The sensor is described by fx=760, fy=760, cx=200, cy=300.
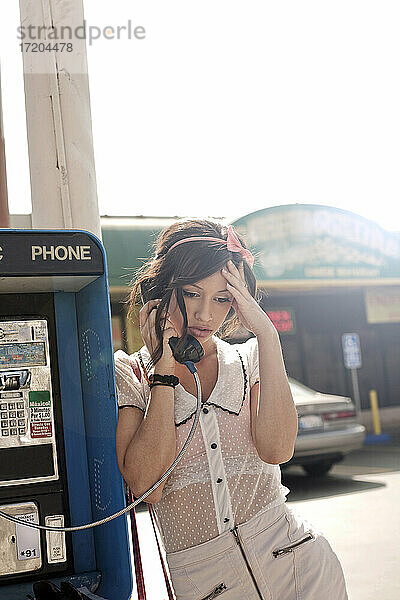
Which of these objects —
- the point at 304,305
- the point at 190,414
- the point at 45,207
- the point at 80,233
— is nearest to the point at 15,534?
the point at 190,414

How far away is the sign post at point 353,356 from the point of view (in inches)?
364

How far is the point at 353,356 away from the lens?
365 inches

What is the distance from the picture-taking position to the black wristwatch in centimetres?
165

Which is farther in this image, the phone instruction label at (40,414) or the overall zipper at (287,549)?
the phone instruction label at (40,414)

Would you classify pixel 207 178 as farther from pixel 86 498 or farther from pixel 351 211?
pixel 351 211

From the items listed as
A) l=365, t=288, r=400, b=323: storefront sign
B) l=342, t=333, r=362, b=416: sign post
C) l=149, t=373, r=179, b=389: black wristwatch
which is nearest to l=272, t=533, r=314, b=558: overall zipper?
l=149, t=373, r=179, b=389: black wristwatch

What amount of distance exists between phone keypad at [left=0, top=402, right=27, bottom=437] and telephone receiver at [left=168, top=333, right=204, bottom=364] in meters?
0.39

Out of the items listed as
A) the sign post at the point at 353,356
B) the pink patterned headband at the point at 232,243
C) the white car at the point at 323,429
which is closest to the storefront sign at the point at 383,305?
the sign post at the point at 353,356

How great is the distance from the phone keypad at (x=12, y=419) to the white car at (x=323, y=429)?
3.97 metres

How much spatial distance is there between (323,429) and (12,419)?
422 cm

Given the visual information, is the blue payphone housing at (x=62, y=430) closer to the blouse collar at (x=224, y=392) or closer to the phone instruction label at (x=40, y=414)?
the phone instruction label at (x=40, y=414)

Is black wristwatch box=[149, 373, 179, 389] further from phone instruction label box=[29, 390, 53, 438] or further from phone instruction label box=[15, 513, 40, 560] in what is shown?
phone instruction label box=[15, 513, 40, 560]

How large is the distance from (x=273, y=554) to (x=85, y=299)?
2.37ft

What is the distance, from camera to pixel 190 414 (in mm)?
1693
